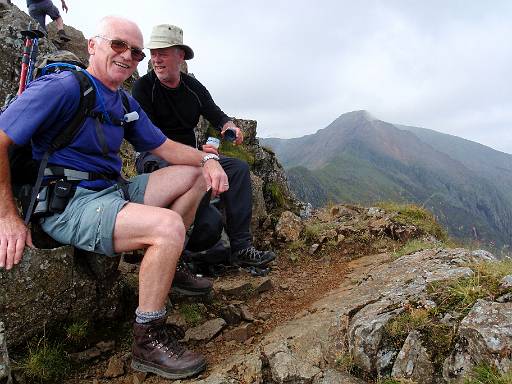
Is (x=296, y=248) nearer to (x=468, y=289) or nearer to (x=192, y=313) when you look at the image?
(x=192, y=313)

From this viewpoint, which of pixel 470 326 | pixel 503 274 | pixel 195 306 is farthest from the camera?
pixel 195 306

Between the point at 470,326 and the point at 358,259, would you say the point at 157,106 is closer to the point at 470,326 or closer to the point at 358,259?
the point at 358,259

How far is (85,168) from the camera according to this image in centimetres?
507

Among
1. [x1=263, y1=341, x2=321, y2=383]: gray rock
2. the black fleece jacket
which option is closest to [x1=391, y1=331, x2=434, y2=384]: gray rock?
[x1=263, y1=341, x2=321, y2=383]: gray rock

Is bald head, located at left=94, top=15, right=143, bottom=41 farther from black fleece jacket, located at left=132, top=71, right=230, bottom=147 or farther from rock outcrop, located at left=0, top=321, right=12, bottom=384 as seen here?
rock outcrop, located at left=0, top=321, right=12, bottom=384

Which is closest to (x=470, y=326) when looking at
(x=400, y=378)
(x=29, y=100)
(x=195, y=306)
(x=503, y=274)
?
(x=400, y=378)

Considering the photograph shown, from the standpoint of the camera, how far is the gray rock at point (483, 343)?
12.3 feet

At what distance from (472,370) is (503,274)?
1.56 m

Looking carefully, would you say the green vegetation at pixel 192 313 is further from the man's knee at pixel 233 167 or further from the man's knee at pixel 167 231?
the man's knee at pixel 233 167

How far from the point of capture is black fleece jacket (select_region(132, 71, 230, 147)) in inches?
313

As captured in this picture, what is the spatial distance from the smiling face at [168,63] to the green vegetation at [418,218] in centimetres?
640

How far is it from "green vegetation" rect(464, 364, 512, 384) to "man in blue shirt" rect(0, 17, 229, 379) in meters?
2.91

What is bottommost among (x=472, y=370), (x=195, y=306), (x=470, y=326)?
(x=195, y=306)

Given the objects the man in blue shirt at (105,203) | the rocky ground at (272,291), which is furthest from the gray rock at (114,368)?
the man in blue shirt at (105,203)
